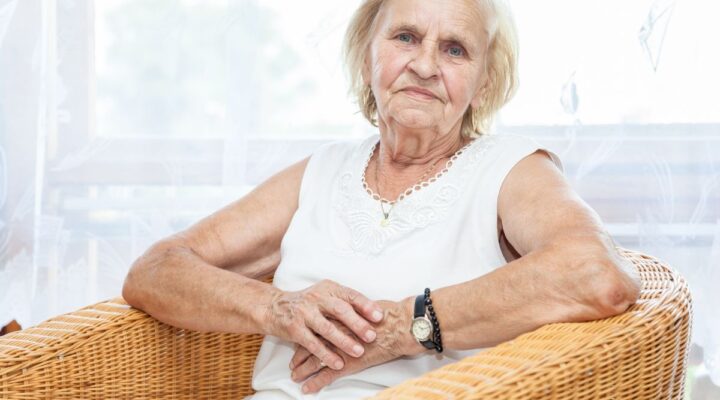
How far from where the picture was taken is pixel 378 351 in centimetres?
174

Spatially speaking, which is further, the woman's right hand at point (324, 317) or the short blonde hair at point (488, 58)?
the short blonde hair at point (488, 58)

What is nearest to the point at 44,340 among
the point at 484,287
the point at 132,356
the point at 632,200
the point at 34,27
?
the point at 132,356

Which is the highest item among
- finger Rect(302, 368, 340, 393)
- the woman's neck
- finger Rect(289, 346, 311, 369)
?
the woman's neck

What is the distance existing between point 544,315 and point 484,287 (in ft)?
0.37

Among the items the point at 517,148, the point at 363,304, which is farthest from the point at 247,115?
the point at 363,304

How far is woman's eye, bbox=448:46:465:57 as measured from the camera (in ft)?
6.39

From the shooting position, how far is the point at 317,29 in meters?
2.73

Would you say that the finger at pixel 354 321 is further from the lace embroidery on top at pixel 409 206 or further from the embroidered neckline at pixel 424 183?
the embroidered neckline at pixel 424 183

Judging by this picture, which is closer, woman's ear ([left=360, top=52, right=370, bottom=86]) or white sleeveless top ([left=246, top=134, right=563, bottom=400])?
white sleeveless top ([left=246, top=134, right=563, bottom=400])

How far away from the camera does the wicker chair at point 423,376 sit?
4.52 feet

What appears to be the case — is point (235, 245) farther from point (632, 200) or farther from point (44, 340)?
point (632, 200)

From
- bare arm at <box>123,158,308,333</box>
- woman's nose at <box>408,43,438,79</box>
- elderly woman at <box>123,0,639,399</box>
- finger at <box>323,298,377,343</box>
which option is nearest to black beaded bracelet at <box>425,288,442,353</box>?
elderly woman at <box>123,0,639,399</box>

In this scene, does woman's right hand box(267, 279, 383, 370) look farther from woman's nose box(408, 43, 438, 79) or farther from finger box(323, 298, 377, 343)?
woman's nose box(408, 43, 438, 79)

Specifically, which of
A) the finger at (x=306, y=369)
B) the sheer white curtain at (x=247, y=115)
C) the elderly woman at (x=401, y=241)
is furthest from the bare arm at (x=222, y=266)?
the sheer white curtain at (x=247, y=115)
